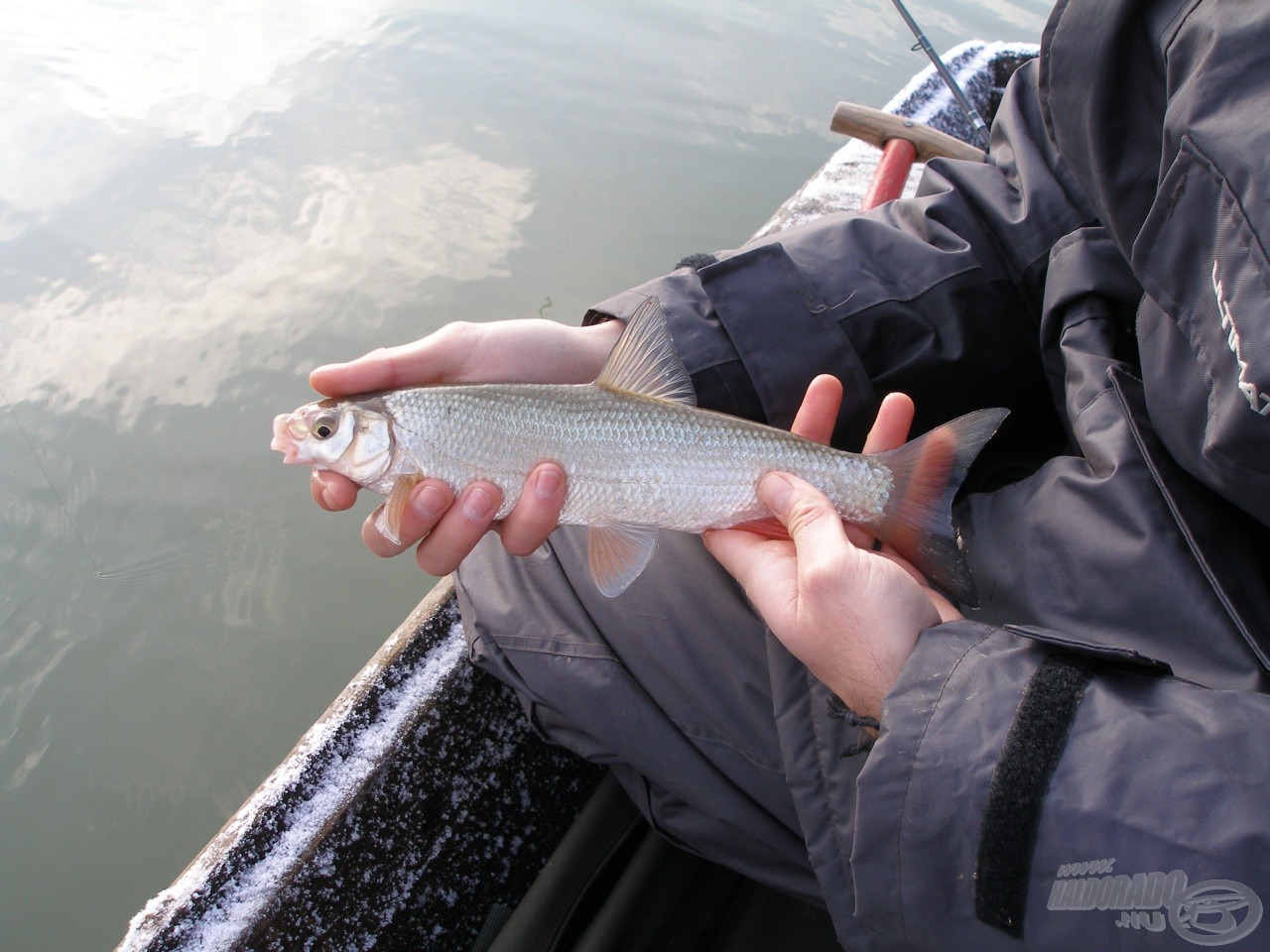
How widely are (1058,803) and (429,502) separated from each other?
1528 millimetres

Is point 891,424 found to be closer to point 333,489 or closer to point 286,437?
point 333,489

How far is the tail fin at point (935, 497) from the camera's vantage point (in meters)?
1.90

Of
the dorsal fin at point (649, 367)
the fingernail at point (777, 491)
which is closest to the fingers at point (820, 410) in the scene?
the fingernail at point (777, 491)

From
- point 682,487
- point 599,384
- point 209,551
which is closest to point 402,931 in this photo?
point 682,487

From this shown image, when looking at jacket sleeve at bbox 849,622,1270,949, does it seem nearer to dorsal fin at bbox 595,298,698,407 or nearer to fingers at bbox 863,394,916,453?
fingers at bbox 863,394,916,453

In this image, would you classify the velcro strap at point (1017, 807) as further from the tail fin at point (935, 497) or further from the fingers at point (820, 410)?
the fingers at point (820, 410)

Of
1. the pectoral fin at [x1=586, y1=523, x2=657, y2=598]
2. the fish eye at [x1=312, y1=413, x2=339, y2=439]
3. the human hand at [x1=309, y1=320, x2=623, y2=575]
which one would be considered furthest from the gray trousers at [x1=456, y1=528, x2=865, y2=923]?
the fish eye at [x1=312, y1=413, x2=339, y2=439]

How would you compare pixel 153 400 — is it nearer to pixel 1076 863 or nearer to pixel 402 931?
pixel 402 931

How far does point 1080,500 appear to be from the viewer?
1.74 metres

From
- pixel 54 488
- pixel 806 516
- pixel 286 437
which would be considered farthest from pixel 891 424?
pixel 54 488

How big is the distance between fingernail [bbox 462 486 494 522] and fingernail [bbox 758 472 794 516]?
28.3 inches

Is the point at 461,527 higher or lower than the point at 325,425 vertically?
lower

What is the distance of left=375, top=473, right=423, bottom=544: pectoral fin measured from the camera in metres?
2.10

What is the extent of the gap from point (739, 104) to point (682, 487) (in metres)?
7.39
